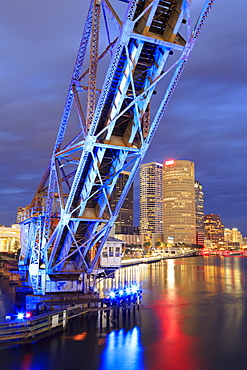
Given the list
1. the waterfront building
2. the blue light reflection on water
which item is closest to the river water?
the blue light reflection on water

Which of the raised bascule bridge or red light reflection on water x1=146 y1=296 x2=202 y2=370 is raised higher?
the raised bascule bridge

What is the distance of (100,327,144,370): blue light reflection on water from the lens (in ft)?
75.3

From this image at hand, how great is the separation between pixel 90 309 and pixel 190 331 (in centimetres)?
908

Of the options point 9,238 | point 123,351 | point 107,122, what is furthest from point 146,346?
point 9,238

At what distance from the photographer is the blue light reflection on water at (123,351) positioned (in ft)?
75.3

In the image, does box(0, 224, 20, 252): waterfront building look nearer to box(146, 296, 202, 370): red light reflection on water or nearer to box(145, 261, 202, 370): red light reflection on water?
box(145, 261, 202, 370): red light reflection on water

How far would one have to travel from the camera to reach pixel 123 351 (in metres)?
25.1

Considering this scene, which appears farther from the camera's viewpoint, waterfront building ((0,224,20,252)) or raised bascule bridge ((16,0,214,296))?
waterfront building ((0,224,20,252))

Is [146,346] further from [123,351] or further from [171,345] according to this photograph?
[123,351]

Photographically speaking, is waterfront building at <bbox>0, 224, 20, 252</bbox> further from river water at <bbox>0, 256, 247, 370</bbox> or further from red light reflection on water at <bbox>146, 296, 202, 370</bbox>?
red light reflection on water at <bbox>146, 296, 202, 370</bbox>

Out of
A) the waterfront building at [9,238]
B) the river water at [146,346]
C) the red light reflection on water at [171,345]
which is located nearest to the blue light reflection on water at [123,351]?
the river water at [146,346]

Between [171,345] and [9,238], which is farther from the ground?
[9,238]

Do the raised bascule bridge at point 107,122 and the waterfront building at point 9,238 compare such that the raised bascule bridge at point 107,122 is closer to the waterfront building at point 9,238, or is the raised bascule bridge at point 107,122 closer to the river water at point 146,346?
the river water at point 146,346

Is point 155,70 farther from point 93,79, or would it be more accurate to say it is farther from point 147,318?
point 147,318
